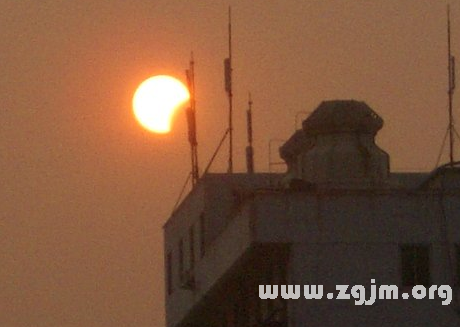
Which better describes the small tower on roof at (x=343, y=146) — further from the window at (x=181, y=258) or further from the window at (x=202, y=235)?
the window at (x=181, y=258)

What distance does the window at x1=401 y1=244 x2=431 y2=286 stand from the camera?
81438mm

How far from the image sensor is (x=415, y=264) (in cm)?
8181

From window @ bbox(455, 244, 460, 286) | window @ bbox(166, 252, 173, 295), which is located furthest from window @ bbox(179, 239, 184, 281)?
window @ bbox(455, 244, 460, 286)

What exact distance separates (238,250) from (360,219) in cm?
431

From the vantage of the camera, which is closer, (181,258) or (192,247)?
(192,247)

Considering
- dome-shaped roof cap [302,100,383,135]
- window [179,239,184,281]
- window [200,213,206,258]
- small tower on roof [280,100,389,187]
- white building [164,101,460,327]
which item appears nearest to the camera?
white building [164,101,460,327]

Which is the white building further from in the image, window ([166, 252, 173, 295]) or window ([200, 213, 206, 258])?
window ([166, 252, 173, 295])

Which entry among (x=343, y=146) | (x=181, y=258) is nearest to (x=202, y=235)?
(x=181, y=258)

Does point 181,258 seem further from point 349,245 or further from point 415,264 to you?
point 415,264

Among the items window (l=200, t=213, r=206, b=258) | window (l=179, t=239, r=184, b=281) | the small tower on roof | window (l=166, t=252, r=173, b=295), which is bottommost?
window (l=166, t=252, r=173, b=295)

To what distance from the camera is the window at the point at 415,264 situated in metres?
81.4

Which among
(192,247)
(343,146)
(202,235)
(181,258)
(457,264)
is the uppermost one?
(343,146)

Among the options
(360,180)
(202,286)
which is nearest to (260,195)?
(360,180)

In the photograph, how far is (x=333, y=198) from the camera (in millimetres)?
81625
